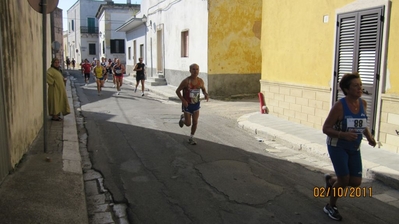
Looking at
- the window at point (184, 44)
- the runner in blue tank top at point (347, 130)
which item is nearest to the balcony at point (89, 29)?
the window at point (184, 44)

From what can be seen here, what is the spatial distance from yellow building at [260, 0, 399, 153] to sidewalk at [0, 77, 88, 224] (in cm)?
542

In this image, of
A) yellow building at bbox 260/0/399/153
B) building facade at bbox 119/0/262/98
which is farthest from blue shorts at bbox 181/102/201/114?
building facade at bbox 119/0/262/98

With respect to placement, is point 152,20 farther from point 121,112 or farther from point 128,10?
point 128,10

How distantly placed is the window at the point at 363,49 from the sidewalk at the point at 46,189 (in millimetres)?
5526

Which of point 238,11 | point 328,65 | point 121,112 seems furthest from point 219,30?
point 328,65

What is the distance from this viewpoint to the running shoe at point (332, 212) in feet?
13.0

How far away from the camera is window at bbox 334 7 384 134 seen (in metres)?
6.85

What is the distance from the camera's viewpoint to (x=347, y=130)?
3.87 metres

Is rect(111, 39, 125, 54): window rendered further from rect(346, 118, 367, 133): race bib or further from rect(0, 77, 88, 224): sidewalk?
rect(346, 118, 367, 133): race bib

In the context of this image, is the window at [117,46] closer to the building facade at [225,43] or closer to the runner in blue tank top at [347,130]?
the building facade at [225,43]

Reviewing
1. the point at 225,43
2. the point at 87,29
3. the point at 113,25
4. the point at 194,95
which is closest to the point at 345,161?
the point at 194,95

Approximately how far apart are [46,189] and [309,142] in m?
5.03

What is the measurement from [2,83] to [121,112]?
703cm

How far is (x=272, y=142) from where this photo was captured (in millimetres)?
7926
